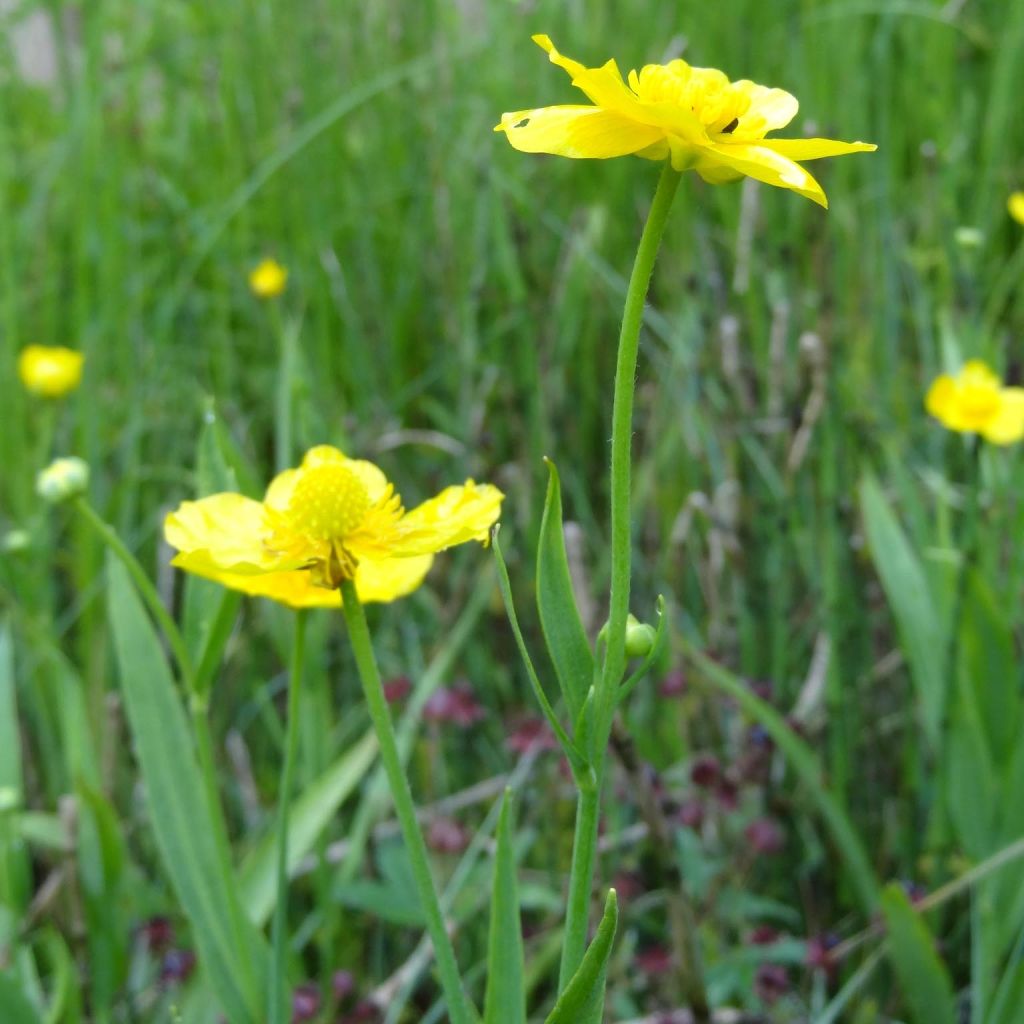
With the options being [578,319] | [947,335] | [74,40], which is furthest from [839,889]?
[74,40]

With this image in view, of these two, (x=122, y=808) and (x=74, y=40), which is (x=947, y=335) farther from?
(x=74, y=40)

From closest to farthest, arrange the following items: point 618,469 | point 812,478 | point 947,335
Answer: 1. point 618,469
2. point 947,335
3. point 812,478

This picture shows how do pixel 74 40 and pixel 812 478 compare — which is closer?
pixel 812 478

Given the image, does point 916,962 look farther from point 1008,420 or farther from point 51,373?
point 51,373

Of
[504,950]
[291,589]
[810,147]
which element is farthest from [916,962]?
[810,147]

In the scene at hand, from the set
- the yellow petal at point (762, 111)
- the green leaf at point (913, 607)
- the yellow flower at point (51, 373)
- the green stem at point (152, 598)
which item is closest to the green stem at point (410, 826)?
the green stem at point (152, 598)

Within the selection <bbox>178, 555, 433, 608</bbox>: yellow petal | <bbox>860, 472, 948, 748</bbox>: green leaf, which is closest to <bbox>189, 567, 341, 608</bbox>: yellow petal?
<bbox>178, 555, 433, 608</bbox>: yellow petal
